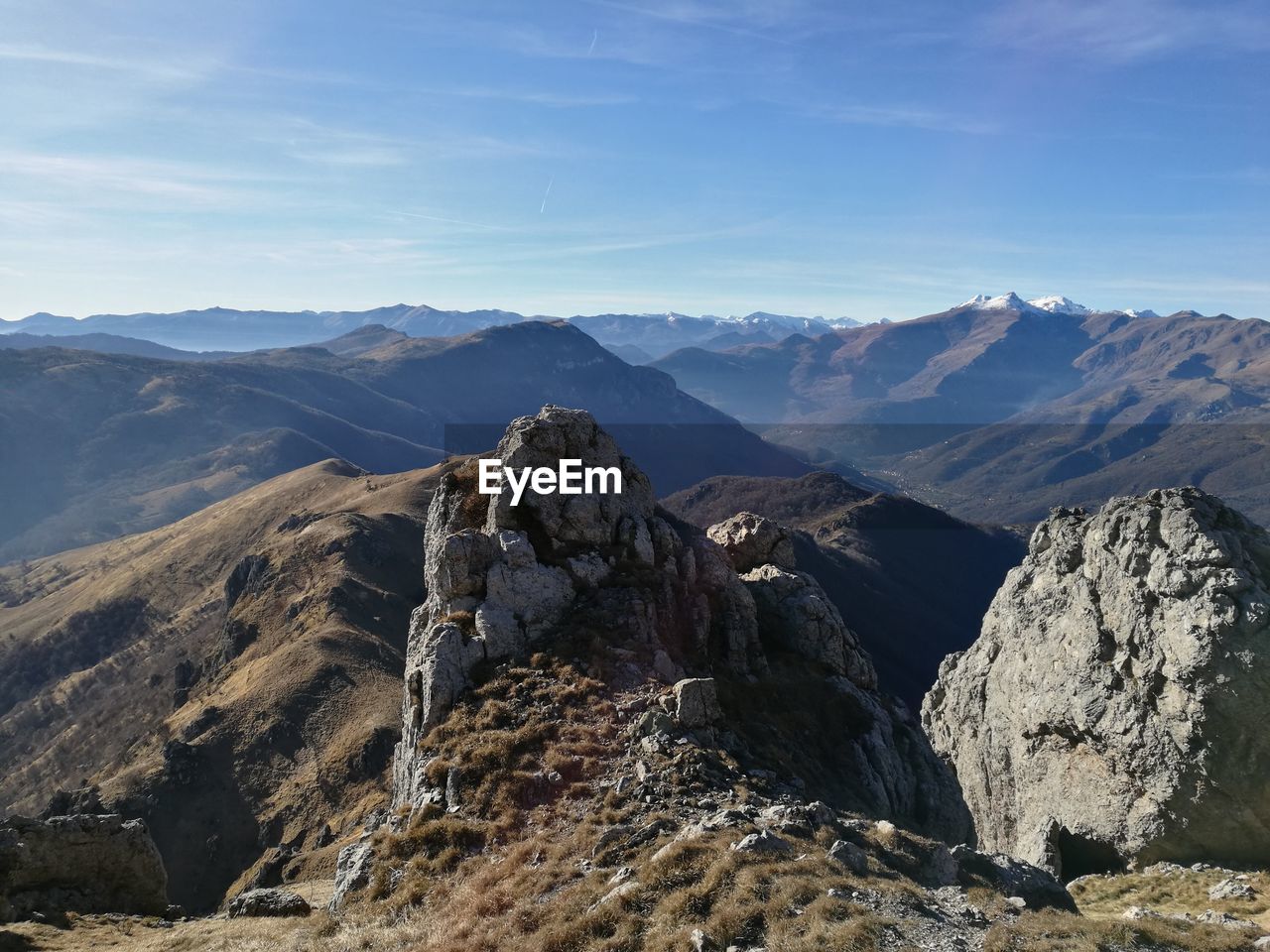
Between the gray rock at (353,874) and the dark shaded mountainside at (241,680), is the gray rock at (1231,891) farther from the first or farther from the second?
the dark shaded mountainside at (241,680)

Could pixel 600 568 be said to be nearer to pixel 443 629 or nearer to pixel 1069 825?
pixel 443 629

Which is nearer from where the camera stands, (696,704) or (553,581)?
(696,704)

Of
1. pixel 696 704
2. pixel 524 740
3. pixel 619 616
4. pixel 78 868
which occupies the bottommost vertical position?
pixel 78 868

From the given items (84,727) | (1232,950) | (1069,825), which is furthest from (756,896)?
(84,727)

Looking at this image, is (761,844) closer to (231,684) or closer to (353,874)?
(353,874)

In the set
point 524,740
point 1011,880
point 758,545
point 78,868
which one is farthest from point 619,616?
point 78,868

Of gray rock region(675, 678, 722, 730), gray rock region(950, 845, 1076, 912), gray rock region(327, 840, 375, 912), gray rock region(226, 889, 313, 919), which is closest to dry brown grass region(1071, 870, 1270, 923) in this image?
gray rock region(950, 845, 1076, 912)

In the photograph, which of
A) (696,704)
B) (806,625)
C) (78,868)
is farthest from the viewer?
(806,625)
